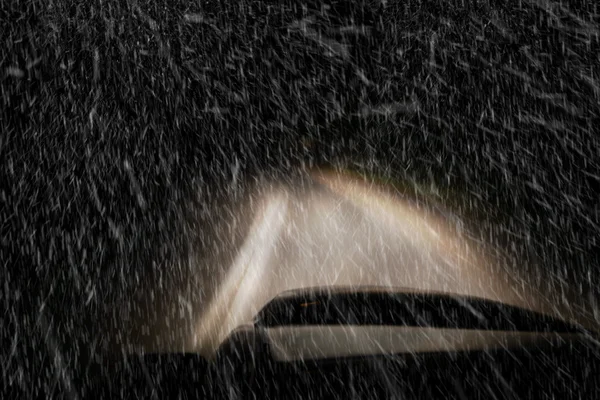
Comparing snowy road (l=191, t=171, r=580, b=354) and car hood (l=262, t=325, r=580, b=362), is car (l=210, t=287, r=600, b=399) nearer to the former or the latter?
car hood (l=262, t=325, r=580, b=362)

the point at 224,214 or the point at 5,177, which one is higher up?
the point at 5,177

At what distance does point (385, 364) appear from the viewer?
5.34ft

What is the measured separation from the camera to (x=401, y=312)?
220cm

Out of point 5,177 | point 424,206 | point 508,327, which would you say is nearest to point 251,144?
point 424,206

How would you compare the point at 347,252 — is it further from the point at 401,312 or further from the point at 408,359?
the point at 408,359

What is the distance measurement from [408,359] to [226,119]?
5036 mm

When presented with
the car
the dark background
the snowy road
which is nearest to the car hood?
the car

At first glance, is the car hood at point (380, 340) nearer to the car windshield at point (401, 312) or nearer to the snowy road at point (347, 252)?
the car windshield at point (401, 312)

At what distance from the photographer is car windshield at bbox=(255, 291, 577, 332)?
1.98m

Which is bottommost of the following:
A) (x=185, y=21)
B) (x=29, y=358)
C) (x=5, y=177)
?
(x=29, y=358)

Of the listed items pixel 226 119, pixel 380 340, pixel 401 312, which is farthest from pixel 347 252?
pixel 380 340

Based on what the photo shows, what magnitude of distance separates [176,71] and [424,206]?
3289mm

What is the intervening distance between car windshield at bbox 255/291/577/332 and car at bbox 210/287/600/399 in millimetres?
13

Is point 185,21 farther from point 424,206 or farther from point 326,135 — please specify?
point 424,206
